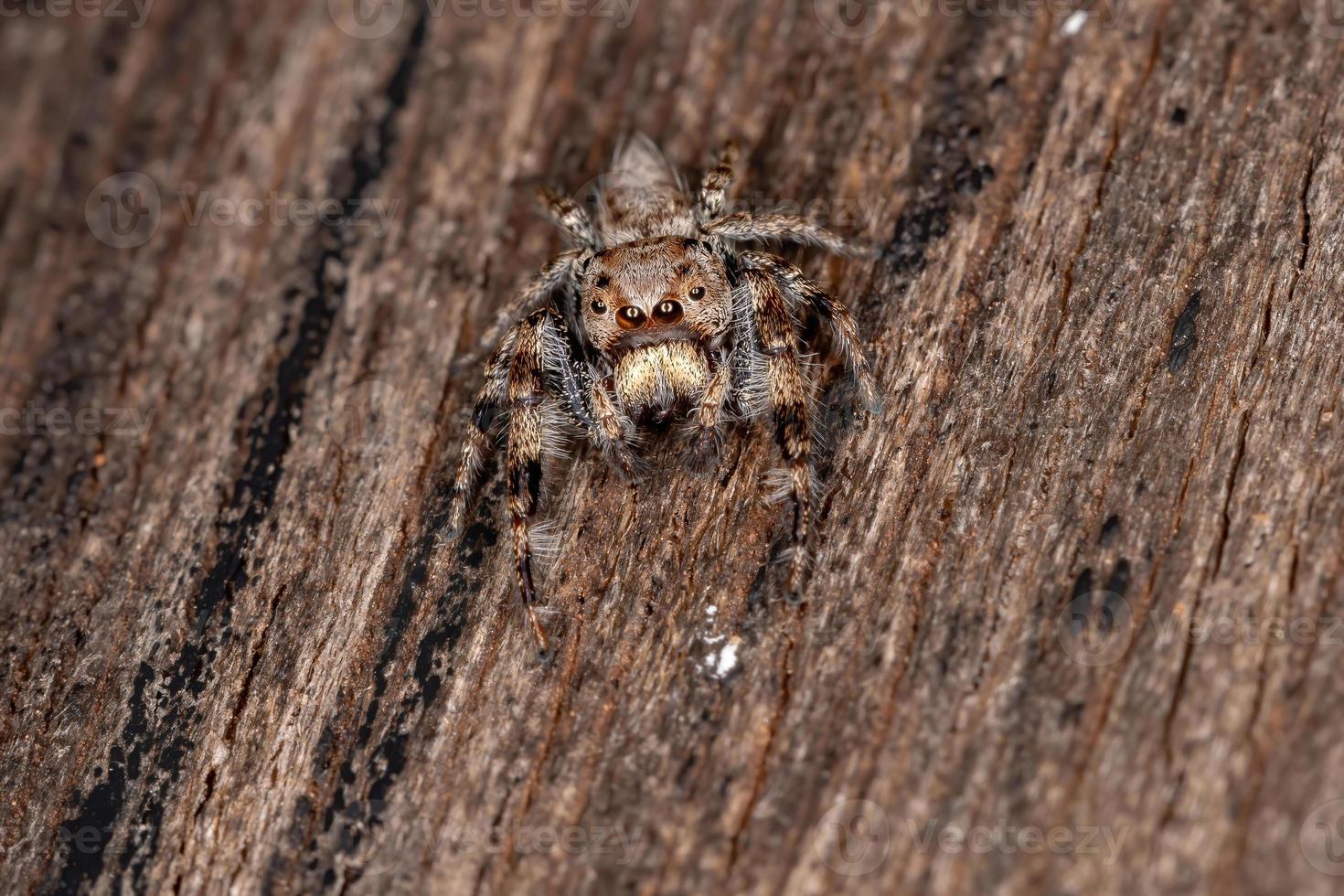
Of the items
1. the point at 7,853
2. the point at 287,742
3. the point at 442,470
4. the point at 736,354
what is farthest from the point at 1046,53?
the point at 7,853

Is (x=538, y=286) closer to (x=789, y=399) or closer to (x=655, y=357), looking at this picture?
(x=655, y=357)

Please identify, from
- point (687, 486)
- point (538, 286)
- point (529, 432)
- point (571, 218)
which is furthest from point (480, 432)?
point (571, 218)

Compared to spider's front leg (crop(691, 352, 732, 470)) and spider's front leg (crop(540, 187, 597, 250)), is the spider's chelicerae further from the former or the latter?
spider's front leg (crop(540, 187, 597, 250))

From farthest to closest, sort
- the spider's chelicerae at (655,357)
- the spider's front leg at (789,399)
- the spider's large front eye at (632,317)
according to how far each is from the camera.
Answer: the spider's large front eye at (632,317), the spider's chelicerae at (655,357), the spider's front leg at (789,399)

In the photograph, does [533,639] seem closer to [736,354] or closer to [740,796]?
[740,796]

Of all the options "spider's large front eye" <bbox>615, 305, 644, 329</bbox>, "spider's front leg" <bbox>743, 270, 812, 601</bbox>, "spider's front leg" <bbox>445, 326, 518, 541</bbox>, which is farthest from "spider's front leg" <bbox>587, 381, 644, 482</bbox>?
"spider's front leg" <bbox>743, 270, 812, 601</bbox>

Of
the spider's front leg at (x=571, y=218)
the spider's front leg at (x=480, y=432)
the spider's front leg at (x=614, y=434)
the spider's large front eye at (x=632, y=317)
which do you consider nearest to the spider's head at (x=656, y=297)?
the spider's large front eye at (x=632, y=317)

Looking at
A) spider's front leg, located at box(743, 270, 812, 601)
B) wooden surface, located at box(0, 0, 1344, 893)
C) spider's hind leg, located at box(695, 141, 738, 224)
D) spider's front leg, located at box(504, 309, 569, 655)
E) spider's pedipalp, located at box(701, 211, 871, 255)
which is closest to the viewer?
wooden surface, located at box(0, 0, 1344, 893)

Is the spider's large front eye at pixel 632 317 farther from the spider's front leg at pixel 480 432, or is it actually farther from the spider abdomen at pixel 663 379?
the spider's front leg at pixel 480 432
